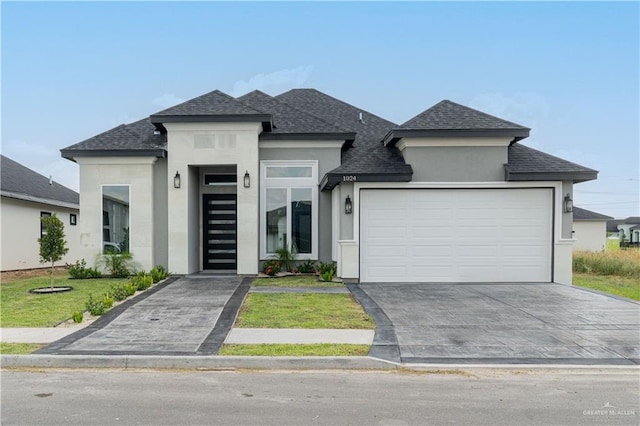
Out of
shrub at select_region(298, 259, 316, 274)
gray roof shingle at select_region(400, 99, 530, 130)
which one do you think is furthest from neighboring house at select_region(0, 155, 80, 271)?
gray roof shingle at select_region(400, 99, 530, 130)

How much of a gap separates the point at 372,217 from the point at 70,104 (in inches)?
688

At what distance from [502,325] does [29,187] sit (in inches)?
721

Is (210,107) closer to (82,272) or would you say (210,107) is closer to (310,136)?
(310,136)

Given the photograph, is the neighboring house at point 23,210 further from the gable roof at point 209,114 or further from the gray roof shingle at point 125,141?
the gable roof at point 209,114

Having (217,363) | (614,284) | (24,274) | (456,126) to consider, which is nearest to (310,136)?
(456,126)

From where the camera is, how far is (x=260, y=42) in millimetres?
19562

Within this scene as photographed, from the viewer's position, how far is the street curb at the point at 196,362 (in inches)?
209

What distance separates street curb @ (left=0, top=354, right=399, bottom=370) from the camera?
530 centimetres

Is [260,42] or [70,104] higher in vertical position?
[260,42]

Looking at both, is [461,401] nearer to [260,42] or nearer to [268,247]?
[268,247]

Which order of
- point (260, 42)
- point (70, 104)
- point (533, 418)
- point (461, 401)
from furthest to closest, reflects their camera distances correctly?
point (70, 104) < point (260, 42) < point (461, 401) < point (533, 418)

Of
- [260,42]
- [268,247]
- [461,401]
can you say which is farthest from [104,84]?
[461,401]

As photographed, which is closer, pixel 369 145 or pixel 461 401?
pixel 461 401

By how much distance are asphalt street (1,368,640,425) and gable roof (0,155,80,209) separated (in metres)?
13.3
